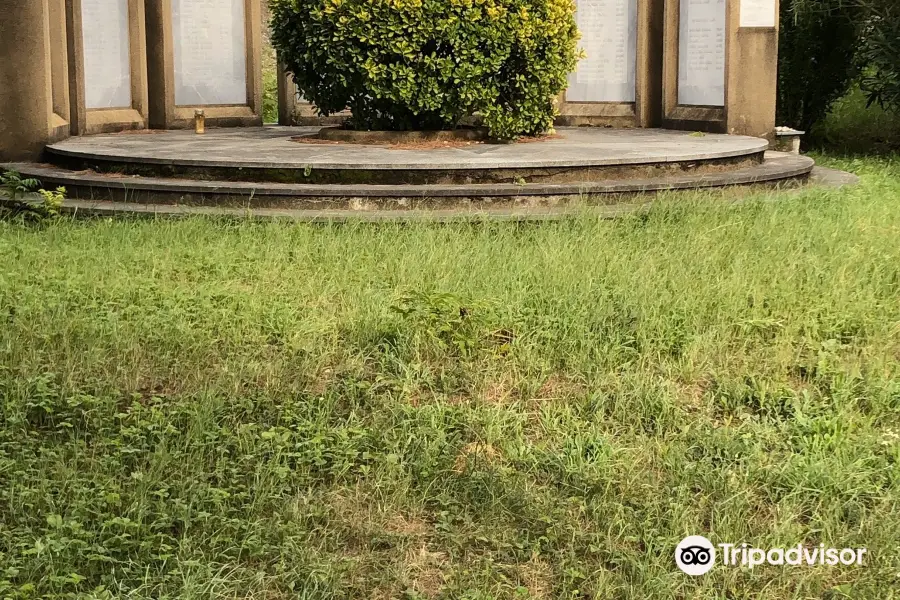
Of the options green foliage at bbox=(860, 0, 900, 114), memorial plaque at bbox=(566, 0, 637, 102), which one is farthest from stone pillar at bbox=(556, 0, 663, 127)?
green foliage at bbox=(860, 0, 900, 114)

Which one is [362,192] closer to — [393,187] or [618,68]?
[393,187]

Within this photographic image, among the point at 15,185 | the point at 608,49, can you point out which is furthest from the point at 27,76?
the point at 608,49

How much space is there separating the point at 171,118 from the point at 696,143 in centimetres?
644

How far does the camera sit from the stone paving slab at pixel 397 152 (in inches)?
350

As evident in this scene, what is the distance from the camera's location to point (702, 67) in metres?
13.1

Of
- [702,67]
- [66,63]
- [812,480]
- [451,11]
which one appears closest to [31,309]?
[812,480]

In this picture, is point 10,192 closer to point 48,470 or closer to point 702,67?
point 48,470

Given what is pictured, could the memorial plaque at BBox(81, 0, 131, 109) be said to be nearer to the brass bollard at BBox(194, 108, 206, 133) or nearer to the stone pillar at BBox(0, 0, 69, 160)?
Answer: the brass bollard at BBox(194, 108, 206, 133)

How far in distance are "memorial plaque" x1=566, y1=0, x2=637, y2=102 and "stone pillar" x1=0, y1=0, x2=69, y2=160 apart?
253 inches

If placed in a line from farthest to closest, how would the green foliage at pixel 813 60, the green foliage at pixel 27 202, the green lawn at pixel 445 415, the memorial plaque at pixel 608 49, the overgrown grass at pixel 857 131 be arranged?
the overgrown grass at pixel 857 131, the green foliage at pixel 813 60, the memorial plaque at pixel 608 49, the green foliage at pixel 27 202, the green lawn at pixel 445 415

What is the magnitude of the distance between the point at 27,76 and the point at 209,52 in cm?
368

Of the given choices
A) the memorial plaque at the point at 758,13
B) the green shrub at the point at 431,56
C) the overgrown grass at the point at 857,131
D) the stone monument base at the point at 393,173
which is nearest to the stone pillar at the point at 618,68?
the memorial plaque at the point at 758,13

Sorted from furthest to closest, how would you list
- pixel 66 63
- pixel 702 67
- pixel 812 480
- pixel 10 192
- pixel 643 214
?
pixel 702 67 < pixel 66 63 < pixel 10 192 < pixel 643 214 < pixel 812 480

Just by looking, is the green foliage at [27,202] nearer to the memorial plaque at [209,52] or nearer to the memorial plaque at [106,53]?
the memorial plaque at [106,53]
